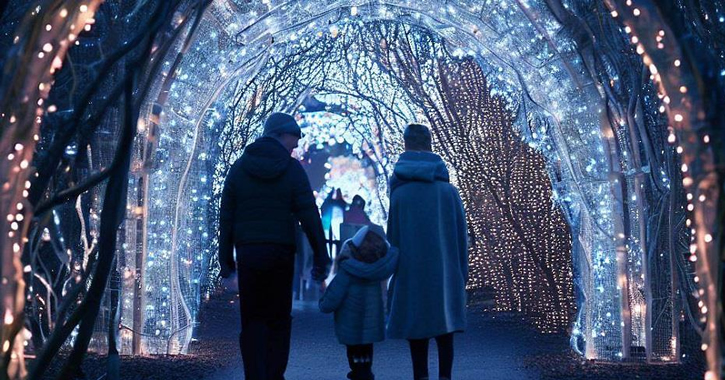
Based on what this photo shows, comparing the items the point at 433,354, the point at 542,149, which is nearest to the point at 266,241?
the point at 433,354

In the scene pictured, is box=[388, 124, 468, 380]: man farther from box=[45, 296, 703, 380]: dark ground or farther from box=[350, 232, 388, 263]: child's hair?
box=[45, 296, 703, 380]: dark ground

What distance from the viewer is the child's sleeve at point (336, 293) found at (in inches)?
344

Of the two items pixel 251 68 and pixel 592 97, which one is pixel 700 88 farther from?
pixel 251 68

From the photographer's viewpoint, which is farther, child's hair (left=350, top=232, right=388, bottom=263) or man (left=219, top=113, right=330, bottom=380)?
child's hair (left=350, top=232, right=388, bottom=263)

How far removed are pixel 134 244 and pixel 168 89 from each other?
1.63 metres

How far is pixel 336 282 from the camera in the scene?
8.77 m

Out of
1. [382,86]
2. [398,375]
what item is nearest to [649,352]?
[398,375]

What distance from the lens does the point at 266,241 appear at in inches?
298

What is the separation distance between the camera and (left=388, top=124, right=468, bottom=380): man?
8133 mm

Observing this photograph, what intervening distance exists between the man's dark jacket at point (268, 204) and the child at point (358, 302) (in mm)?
887

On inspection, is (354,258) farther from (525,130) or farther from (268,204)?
(525,130)

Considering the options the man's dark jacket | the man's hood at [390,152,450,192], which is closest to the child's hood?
the man's hood at [390,152,450,192]

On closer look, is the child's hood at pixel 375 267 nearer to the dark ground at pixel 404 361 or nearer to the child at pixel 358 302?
the child at pixel 358 302

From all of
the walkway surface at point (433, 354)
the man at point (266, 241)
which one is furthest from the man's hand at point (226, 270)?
the walkway surface at point (433, 354)
